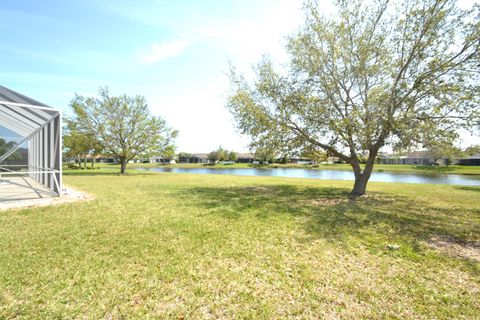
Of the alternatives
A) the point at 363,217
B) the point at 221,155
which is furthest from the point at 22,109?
the point at 221,155

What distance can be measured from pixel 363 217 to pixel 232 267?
4.98 m

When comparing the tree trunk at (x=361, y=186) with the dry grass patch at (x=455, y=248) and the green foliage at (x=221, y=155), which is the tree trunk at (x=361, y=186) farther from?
the green foliage at (x=221, y=155)

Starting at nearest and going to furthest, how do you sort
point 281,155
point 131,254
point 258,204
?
1. point 131,254
2. point 258,204
3. point 281,155

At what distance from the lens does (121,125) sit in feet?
82.8

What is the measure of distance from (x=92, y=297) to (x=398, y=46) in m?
12.4

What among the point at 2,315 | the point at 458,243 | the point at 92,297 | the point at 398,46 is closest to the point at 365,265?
the point at 458,243

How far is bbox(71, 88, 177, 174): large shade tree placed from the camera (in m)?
24.8

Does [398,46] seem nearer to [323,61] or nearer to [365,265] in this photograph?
[323,61]

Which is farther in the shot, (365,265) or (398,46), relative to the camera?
(398,46)

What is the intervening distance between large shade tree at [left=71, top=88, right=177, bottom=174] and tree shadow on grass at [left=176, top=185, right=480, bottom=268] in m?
20.2

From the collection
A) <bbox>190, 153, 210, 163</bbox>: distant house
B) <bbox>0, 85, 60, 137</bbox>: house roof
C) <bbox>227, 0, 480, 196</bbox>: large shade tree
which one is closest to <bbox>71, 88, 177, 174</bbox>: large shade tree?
<bbox>0, 85, 60, 137</bbox>: house roof

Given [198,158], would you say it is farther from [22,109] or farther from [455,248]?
[455,248]

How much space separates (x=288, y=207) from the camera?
801 centimetres

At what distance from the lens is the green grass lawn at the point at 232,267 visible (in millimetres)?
2674
